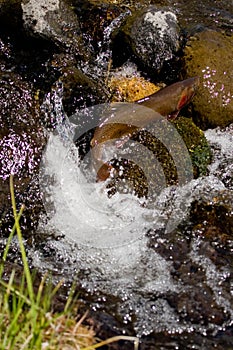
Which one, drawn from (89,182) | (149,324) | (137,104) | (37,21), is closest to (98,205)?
(89,182)

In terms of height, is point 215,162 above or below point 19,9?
below

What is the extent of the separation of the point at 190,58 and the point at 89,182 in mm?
2438

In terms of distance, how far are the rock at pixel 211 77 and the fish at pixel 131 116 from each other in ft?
0.64

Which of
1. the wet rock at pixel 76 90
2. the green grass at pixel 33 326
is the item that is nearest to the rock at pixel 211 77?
the wet rock at pixel 76 90

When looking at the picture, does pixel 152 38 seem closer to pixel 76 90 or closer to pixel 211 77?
pixel 211 77

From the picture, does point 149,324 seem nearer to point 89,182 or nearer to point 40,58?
point 89,182

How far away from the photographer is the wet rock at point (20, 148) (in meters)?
5.01

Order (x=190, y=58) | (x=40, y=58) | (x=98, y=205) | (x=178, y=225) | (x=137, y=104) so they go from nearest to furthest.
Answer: (x=178, y=225)
(x=98, y=205)
(x=137, y=104)
(x=40, y=58)
(x=190, y=58)

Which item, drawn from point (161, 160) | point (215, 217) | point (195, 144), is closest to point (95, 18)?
point (195, 144)

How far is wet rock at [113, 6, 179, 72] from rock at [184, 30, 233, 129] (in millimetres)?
246

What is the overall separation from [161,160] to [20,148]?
1.43m

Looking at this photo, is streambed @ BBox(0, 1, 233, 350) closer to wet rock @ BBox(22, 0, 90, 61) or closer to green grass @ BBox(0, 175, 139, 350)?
wet rock @ BBox(22, 0, 90, 61)

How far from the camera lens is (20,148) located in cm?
530

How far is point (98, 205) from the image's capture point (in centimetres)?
547
